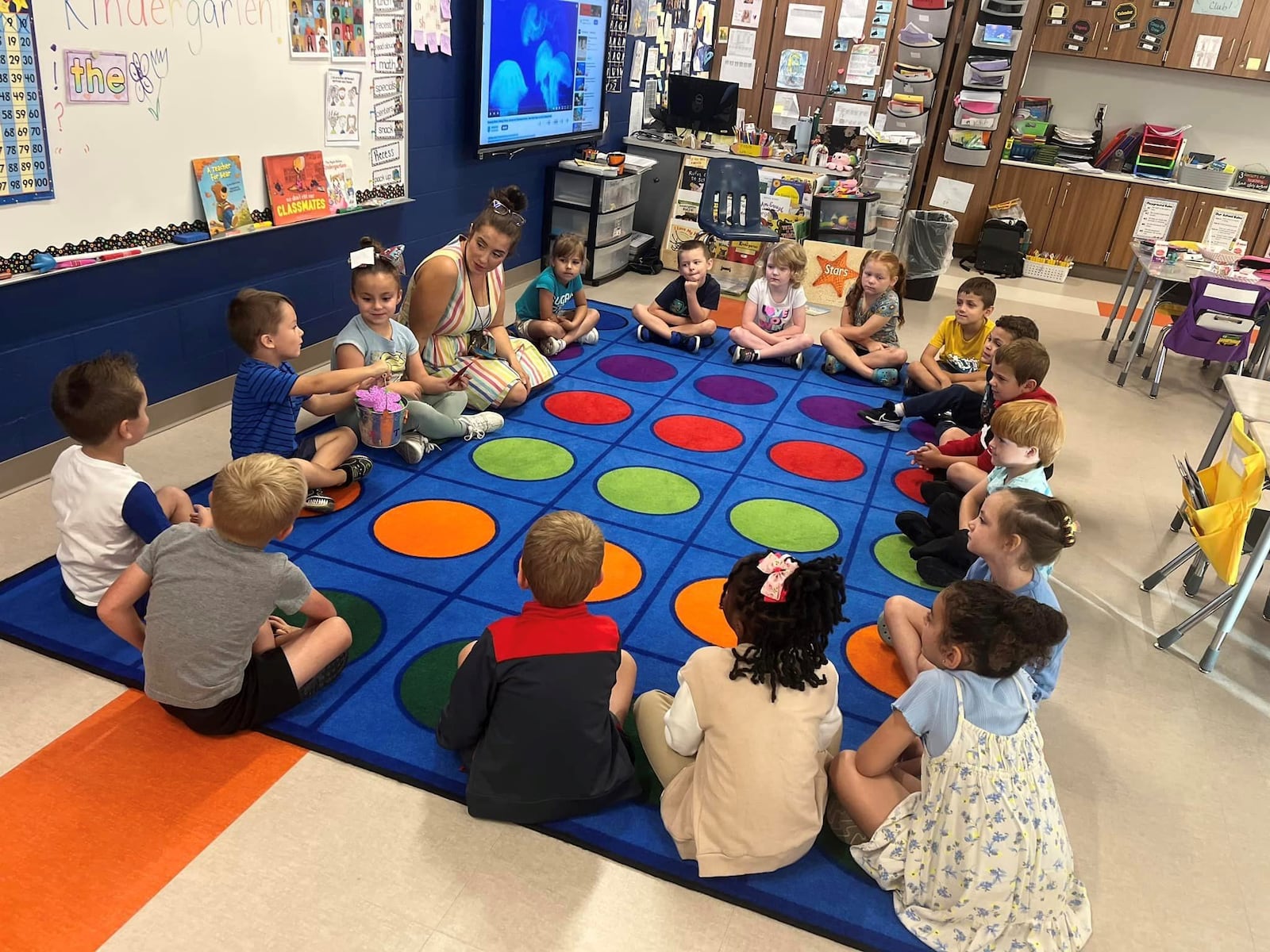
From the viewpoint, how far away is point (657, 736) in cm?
190

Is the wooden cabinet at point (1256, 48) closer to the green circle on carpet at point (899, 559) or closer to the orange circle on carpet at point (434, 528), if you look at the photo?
the green circle on carpet at point (899, 559)

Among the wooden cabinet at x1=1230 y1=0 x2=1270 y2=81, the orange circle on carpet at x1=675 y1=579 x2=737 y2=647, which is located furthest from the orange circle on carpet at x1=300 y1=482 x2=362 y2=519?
the wooden cabinet at x1=1230 y1=0 x2=1270 y2=81

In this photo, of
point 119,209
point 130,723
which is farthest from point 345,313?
point 130,723

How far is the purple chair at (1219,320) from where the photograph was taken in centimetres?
441

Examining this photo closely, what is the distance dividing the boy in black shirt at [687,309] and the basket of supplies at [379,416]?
6.35ft

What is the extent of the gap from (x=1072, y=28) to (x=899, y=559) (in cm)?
625

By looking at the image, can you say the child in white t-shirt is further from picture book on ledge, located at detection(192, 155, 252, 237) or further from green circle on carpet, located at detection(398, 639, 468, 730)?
green circle on carpet, located at detection(398, 639, 468, 730)

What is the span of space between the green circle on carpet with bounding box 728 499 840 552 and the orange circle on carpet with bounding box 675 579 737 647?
35 cm

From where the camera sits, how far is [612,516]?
2.98 meters

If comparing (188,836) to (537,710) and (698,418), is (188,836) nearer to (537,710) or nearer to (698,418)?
(537,710)

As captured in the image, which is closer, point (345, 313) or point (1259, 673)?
point (1259, 673)

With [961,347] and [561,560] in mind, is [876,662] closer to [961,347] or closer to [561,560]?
[561,560]

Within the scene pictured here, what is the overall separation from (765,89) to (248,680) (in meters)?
7.08

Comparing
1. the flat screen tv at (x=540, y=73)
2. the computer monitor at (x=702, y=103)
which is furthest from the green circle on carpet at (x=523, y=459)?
the computer monitor at (x=702, y=103)
